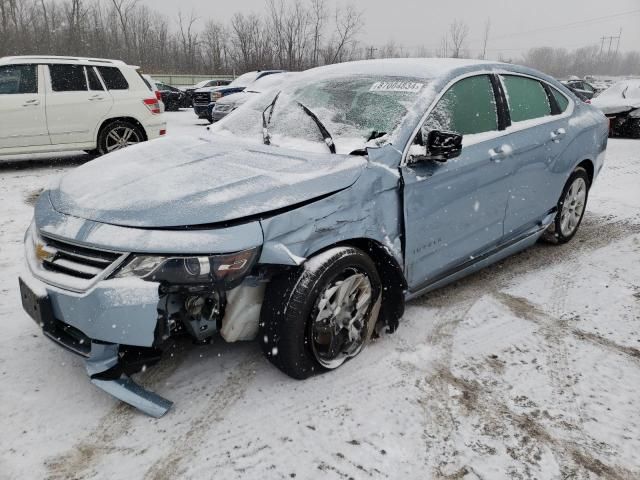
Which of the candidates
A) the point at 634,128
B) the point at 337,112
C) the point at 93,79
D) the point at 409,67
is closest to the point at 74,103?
the point at 93,79

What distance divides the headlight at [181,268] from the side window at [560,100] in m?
3.38

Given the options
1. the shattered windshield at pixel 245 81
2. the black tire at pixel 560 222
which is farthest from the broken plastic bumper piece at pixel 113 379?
the shattered windshield at pixel 245 81

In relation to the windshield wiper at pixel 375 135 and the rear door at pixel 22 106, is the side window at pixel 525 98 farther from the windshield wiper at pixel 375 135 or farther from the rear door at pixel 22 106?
the rear door at pixel 22 106

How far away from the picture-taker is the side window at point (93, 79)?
8.03 m

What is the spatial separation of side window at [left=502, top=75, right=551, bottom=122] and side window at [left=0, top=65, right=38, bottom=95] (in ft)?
22.6

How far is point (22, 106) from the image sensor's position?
294 inches

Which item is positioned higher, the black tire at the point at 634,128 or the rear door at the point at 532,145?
the rear door at the point at 532,145

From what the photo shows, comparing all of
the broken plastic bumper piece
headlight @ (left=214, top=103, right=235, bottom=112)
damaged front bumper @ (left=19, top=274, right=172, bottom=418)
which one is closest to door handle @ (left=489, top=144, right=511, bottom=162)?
damaged front bumper @ (left=19, top=274, right=172, bottom=418)

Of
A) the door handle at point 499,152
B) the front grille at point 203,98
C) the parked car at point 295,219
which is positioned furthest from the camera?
the front grille at point 203,98

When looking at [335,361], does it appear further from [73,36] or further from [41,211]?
[73,36]

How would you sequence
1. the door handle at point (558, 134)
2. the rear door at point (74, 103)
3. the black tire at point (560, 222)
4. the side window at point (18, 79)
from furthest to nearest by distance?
the rear door at point (74, 103), the side window at point (18, 79), the black tire at point (560, 222), the door handle at point (558, 134)

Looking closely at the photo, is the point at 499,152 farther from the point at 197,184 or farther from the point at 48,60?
the point at 48,60

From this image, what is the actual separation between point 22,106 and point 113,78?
1463 mm

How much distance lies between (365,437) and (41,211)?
190 centimetres
